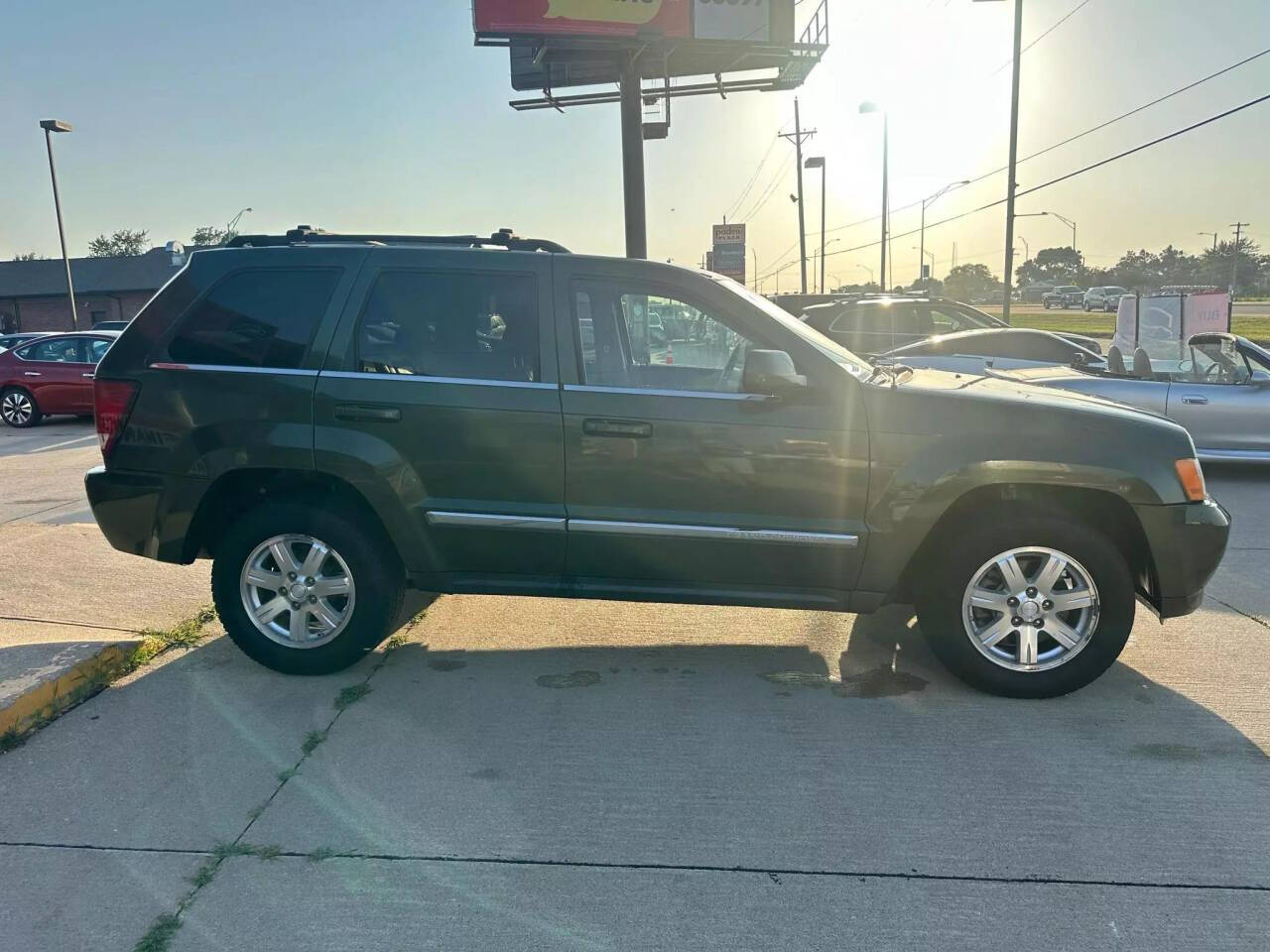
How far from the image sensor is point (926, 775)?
3.33 metres

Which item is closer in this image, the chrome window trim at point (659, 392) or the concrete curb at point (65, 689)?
the concrete curb at point (65, 689)

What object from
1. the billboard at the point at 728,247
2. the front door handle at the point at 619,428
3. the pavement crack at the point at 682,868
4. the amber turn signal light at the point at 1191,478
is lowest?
the pavement crack at the point at 682,868

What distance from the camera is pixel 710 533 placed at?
12.7ft

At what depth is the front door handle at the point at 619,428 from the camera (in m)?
3.84

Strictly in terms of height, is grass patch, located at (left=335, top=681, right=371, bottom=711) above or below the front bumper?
below

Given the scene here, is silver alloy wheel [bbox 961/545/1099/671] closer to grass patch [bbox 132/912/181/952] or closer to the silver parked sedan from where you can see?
grass patch [bbox 132/912/181/952]

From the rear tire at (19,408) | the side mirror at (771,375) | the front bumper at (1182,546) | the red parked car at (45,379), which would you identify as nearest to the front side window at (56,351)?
the red parked car at (45,379)

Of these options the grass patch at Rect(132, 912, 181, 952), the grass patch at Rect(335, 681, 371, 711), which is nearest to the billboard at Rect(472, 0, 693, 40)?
the grass patch at Rect(335, 681, 371, 711)

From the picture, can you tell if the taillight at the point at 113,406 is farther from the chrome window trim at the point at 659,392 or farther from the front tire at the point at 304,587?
the chrome window trim at the point at 659,392

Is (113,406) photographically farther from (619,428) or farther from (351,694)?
(619,428)

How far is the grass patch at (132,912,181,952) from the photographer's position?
242 centimetres

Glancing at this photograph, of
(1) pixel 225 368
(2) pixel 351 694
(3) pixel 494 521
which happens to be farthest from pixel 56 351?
(3) pixel 494 521

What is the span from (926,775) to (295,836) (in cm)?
230

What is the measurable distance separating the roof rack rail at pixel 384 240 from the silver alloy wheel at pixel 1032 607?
8.29ft
